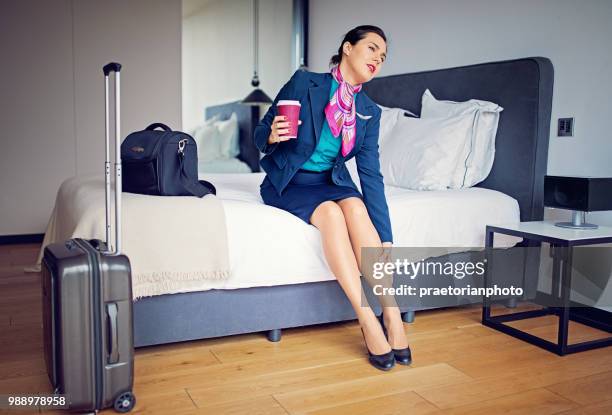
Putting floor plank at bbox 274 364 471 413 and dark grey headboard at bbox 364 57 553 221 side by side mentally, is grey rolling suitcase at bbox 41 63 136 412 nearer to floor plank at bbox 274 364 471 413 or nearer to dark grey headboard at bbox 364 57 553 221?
floor plank at bbox 274 364 471 413

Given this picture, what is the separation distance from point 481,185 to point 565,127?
50 centimetres

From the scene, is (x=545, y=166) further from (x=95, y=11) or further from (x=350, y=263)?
(x=95, y=11)

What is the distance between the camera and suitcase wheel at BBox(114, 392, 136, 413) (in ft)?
5.72

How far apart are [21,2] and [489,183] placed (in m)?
3.55

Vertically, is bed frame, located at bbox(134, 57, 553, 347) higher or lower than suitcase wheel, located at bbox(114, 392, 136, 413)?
higher

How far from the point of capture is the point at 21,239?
4.63 m

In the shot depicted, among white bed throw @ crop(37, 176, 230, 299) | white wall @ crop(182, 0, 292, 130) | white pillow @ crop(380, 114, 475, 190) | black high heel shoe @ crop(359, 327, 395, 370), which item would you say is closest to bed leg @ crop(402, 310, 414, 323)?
black high heel shoe @ crop(359, 327, 395, 370)

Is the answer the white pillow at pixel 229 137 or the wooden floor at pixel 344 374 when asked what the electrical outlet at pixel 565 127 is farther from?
the white pillow at pixel 229 137

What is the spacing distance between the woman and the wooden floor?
0.21 m

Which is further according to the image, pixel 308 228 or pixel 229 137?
pixel 229 137

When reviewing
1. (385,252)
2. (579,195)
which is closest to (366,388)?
(385,252)

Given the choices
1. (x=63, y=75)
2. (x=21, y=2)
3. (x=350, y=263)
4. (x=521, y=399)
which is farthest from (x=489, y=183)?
(x=21, y=2)

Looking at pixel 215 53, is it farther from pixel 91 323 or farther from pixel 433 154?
pixel 91 323

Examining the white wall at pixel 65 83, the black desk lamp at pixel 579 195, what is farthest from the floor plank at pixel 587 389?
the white wall at pixel 65 83
